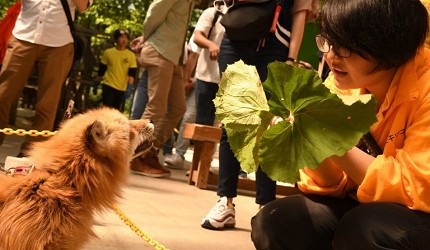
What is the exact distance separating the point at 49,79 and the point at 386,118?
11.9 feet

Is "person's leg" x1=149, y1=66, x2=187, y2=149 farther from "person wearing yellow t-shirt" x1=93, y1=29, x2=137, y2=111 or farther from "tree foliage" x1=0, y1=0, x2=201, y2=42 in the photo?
"tree foliage" x1=0, y1=0, x2=201, y2=42

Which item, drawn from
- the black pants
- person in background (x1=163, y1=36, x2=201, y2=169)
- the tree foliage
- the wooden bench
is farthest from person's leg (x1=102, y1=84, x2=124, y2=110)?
the black pants

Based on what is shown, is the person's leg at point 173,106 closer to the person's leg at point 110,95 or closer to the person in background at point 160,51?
the person in background at point 160,51

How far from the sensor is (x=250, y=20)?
3895mm

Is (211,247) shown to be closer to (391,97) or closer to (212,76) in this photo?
(391,97)

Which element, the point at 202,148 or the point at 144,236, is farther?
the point at 202,148

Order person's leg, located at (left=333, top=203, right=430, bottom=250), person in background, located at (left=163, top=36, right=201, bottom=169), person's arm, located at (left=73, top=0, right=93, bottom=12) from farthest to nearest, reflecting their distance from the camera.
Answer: person in background, located at (left=163, top=36, right=201, bottom=169) < person's arm, located at (left=73, top=0, right=93, bottom=12) < person's leg, located at (left=333, top=203, right=430, bottom=250)

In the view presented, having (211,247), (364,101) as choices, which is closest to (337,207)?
(364,101)

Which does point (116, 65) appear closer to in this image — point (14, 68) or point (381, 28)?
point (14, 68)

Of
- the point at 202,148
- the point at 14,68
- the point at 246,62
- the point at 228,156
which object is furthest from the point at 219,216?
the point at 14,68

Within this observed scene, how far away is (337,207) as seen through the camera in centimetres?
241

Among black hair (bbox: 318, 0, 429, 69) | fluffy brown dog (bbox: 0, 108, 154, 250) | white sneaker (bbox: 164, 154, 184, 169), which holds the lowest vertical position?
white sneaker (bbox: 164, 154, 184, 169)

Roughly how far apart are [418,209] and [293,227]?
532 mm

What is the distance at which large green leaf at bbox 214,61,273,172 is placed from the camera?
2113mm
